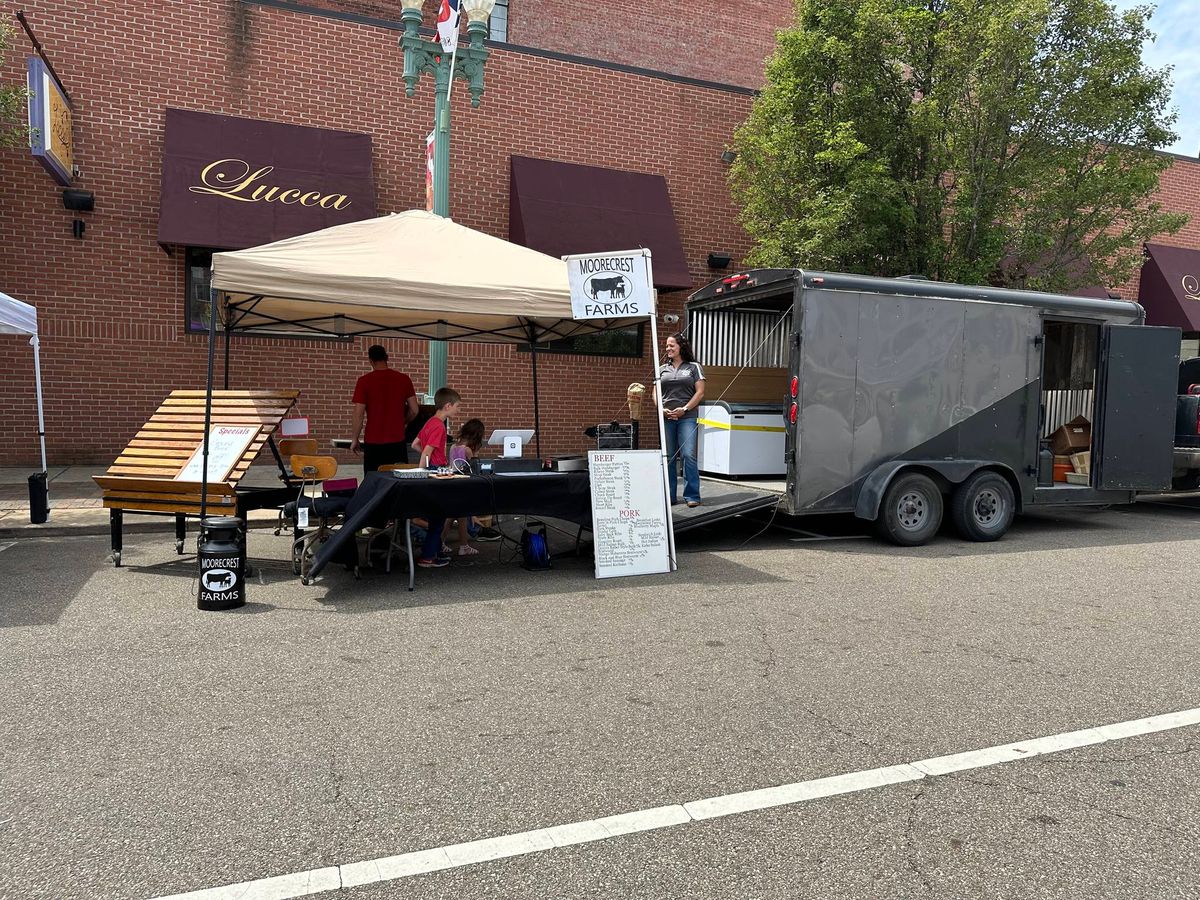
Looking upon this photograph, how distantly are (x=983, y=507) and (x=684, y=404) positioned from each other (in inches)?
135

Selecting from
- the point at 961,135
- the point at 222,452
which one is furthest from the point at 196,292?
the point at 961,135

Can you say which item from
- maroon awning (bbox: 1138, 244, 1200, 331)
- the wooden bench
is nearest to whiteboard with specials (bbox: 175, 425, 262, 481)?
the wooden bench

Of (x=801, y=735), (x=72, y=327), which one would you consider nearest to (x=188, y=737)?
(x=801, y=735)

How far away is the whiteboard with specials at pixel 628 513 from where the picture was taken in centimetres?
712

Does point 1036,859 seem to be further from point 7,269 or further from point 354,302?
point 7,269

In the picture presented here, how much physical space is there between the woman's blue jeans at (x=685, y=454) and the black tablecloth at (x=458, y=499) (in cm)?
166

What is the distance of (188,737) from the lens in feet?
12.5

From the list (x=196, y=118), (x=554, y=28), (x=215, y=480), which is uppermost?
(x=554, y=28)

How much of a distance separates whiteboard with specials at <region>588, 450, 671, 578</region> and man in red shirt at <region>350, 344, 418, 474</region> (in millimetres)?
2355

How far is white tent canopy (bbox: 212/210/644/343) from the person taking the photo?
20.9ft

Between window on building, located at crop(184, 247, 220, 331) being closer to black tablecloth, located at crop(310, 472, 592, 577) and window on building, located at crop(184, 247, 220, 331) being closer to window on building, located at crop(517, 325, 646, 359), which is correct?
window on building, located at crop(517, 325, 646, 359)

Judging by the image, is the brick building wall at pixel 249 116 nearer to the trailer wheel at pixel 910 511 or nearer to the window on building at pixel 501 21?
the window on building at pixel 501 21

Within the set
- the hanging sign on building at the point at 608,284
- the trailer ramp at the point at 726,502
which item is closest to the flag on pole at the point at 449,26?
the hanging sign on building at the point at 608,284

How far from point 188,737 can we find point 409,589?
111 inches
